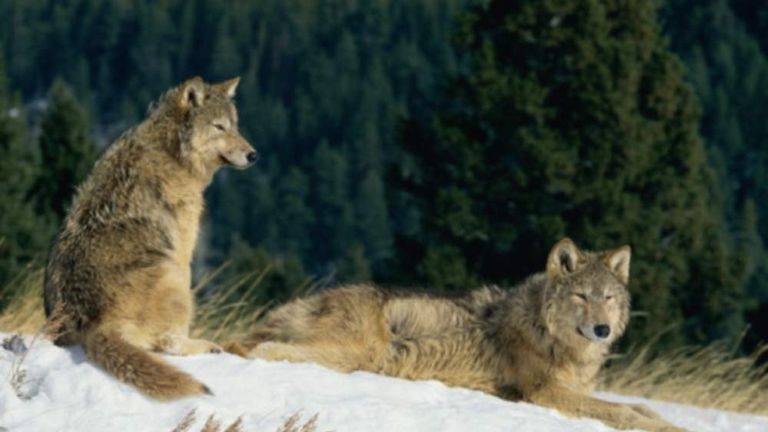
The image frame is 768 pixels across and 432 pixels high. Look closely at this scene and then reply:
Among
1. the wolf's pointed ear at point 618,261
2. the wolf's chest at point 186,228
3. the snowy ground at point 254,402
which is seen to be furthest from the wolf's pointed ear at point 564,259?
the wolf's chest at point 186,228

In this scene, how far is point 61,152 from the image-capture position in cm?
4619

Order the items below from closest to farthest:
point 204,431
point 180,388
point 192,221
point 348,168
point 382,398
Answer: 1. point 204,431
2. point 180,388
3. point 382,398
4. point 192,221
5. point 348,168

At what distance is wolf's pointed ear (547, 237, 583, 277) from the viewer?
1020 centimetres

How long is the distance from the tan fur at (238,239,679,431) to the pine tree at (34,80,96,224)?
35676 millimetres

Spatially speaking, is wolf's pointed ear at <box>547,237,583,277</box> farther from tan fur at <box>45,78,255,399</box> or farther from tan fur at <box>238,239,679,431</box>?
tan fur at <box>45,78,255,399</box>

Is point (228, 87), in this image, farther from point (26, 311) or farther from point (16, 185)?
point (16, 185)

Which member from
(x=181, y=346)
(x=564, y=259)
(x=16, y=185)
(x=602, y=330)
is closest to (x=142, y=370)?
(x=181, y=346)

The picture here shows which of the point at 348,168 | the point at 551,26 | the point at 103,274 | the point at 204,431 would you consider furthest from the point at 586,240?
the point at 348,168

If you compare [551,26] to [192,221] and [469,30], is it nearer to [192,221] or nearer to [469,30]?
[469,30]

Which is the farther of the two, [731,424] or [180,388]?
[731,424]

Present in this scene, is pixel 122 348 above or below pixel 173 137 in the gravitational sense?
below

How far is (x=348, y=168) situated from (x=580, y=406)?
149 metres

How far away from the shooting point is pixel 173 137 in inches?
396

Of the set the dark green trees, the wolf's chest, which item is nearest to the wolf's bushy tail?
the wolf's chest
